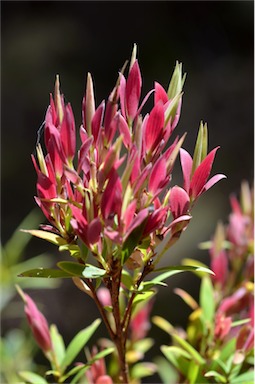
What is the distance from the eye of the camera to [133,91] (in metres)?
0.51

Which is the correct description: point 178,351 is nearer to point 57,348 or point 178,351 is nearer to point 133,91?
point 57,348

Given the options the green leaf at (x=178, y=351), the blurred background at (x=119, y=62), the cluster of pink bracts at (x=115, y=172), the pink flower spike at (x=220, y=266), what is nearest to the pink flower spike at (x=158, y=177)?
the cluster of pink bracts at (x=115, y=172)

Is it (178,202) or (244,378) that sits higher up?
(178,202)

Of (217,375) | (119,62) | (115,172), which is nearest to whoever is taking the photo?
(115,172)

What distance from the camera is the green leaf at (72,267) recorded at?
1.58ft

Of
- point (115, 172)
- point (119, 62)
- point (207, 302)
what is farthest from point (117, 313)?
point (119, 62)

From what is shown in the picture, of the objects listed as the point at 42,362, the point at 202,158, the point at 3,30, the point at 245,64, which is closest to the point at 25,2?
the point at 3,30

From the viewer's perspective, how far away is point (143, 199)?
482 millimetres

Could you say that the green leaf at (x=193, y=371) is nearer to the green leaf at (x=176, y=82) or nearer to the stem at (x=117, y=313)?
the stem at (x=117, y=313)

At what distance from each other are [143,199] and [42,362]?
1.94 m

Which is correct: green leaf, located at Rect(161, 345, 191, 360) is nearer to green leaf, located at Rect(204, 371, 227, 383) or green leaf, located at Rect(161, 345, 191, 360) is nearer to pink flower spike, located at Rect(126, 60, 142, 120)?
green leaf, located at Rect(204, 371, 227, 383)

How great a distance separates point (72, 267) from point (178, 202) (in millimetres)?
106

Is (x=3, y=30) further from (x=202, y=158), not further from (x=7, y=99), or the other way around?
(x=202, y=158)

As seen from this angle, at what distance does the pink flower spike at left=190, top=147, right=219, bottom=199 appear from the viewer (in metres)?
0.50
